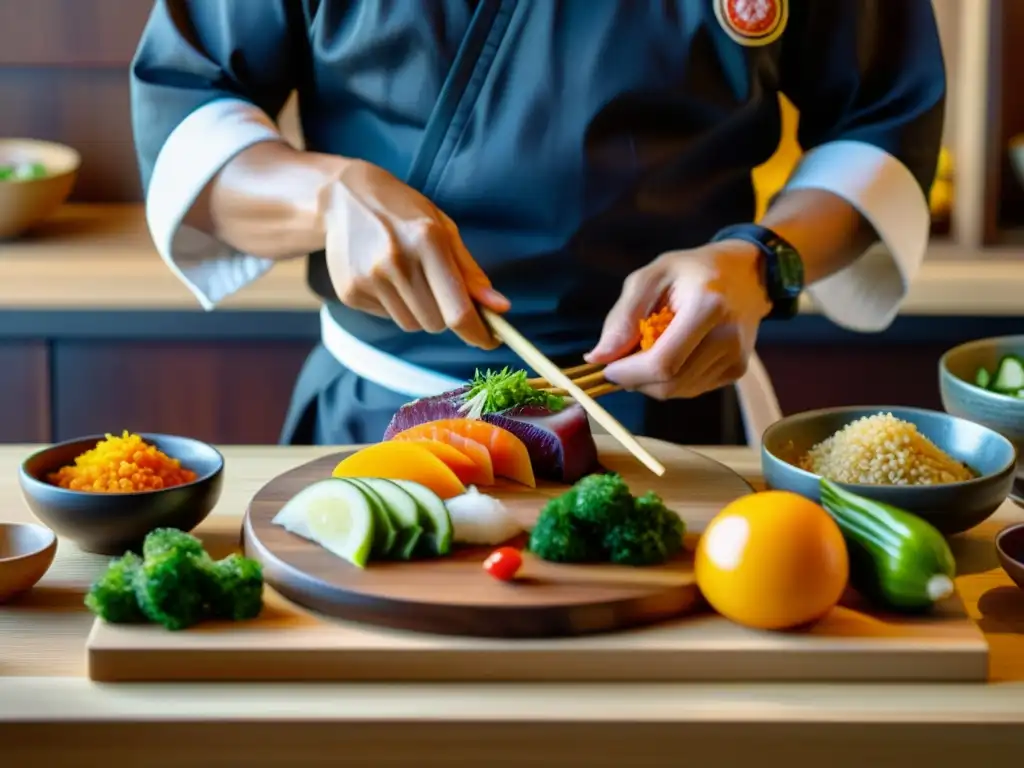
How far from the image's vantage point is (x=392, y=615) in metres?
1.07

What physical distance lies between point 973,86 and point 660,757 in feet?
6.24

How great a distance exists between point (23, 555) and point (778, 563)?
597mm

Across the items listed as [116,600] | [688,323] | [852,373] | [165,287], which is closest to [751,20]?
[688,323]

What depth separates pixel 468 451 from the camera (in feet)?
4.32

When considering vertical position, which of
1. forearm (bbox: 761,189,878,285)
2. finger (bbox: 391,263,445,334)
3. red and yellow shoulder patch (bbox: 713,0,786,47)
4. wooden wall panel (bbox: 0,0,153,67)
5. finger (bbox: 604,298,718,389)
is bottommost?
finger (bbox: 604,298,718,389)

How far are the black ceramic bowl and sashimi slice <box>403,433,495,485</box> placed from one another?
190 millimetres

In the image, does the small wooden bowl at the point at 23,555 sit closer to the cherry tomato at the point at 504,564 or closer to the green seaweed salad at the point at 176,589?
the green seaweed salad at the point at 176,589

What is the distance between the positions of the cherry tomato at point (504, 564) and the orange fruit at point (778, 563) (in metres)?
0.15

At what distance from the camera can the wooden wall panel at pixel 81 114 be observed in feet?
9.40

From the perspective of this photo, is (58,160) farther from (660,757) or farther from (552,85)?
(660,757)

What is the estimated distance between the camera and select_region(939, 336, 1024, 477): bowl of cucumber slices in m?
1.40

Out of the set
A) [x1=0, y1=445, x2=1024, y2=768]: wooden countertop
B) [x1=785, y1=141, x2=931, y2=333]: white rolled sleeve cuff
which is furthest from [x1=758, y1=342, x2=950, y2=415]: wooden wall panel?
[x1=0, y1=445, x2=1024, y2=768]: wooden countertop

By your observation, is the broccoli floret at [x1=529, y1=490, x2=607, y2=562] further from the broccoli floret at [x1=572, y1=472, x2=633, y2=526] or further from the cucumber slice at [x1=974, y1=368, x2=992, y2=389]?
the cucumber slice at [x1=974, y1=368, x2=992, y2=389]

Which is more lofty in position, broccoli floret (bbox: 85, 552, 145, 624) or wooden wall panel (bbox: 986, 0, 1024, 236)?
wooden wall panel (bbox: 986, 0, 1024, 236)
